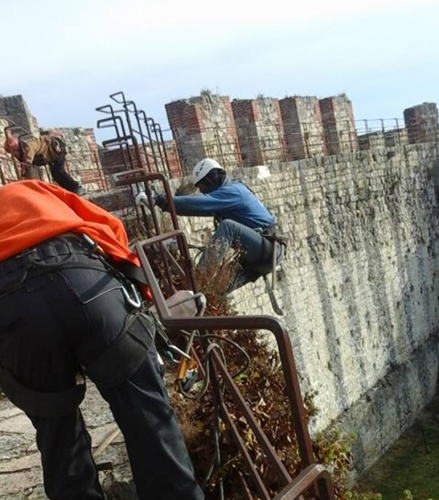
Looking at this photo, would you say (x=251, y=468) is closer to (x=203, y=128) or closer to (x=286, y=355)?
(x=286, y=355)

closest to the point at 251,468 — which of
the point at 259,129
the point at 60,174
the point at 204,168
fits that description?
the point at 204,168

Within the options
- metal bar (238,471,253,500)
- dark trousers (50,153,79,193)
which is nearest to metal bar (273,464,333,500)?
metal bar (238,471,253,500)

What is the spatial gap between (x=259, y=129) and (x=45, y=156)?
13.5ft

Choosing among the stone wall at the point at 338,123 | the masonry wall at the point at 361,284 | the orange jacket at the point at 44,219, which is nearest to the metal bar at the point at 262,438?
the orange jacket at the point at 44,219

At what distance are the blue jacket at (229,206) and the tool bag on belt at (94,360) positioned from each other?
3.26 metres

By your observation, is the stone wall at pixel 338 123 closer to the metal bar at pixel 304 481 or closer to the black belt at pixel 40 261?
the black belt at pixel 40 261

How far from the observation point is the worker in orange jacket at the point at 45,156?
20.7 ft

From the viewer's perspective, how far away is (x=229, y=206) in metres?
5.68

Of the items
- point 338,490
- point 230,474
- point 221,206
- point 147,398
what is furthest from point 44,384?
point 221,206

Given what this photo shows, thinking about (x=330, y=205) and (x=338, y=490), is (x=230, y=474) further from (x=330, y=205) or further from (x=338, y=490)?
→ (x=330, y=205)

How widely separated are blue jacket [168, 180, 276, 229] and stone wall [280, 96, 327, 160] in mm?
4748

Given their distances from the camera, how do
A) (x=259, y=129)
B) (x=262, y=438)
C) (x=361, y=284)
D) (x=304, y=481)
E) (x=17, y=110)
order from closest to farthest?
1. (x=304, y=481)
2. (x=262, y=438)
3. (x=17, y=110)
4. (x=259, y=129)
5. (x=361, y=284)

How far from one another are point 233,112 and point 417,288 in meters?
5.25

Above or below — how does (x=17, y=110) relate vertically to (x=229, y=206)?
Answer: above
